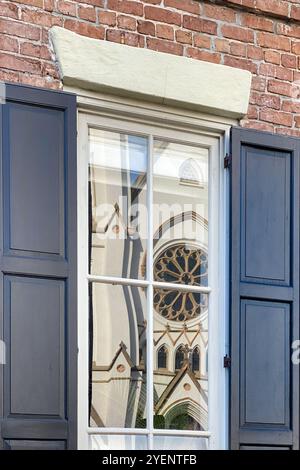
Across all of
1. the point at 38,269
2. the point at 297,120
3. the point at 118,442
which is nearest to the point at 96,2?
the point at 297,120

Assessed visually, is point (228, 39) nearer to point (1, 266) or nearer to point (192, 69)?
point (192, 69)

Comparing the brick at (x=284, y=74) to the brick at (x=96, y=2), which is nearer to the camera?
the brick at (x=96, y=2)

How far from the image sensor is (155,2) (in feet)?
21.8

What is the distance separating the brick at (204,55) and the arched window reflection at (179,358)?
1506 millimetres

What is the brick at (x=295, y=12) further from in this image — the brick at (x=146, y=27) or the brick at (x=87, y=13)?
the brick at (x=87, y=13)

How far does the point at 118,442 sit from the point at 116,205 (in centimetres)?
116

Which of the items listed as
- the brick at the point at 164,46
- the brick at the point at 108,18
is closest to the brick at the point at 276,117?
the brick at the point at 164,46

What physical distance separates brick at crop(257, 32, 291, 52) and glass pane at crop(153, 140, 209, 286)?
2.36ft

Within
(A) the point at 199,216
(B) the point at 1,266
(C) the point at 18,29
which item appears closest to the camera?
(B) the point at 1,266

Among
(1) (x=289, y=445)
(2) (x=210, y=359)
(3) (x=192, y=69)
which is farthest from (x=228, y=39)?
(1) (x=289, y=445)

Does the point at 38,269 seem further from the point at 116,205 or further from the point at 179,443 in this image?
the point at 179,443

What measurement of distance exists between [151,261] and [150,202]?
0.97ft

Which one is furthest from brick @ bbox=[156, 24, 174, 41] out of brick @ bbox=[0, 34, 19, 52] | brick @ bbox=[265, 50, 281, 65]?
brick @ bbox=[0, 34, 19, 52]

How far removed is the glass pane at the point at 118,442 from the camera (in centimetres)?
613
